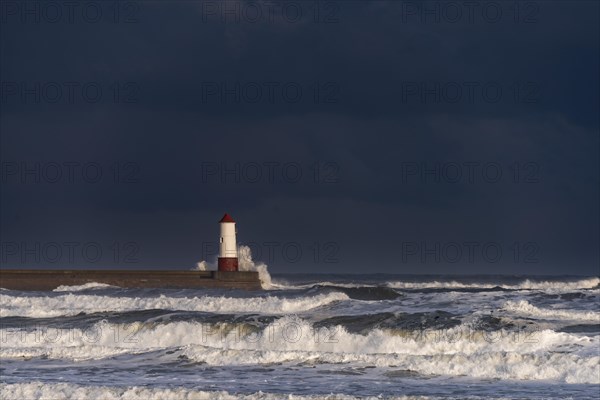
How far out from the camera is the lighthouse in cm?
3319

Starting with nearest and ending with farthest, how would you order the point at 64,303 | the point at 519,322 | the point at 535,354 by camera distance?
the point at 535,354
the point at 519,322
the point at 64,303

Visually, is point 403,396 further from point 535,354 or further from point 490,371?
point 535,354

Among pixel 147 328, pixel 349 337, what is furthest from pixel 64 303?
pixel 349 337

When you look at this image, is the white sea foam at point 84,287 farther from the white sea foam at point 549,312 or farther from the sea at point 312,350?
the white sea foam at point 549,312

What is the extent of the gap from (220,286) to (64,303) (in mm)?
5697

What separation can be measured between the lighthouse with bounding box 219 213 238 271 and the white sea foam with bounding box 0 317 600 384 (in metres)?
11.9

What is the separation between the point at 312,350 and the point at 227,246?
15085 millimetres

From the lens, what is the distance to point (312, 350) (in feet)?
60.8

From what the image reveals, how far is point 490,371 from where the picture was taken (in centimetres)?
1513

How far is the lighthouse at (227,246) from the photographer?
109 ft

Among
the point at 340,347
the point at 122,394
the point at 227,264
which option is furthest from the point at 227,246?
the point at 122,394

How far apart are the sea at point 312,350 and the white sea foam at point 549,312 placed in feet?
0.10

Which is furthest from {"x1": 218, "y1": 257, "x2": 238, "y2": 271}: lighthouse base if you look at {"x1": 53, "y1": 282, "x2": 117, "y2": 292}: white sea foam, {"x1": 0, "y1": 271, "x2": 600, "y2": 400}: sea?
{"x1": 0, "y1": 271, "x2": 600, "y2": 400}: sea

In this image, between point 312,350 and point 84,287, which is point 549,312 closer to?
point 312,350
